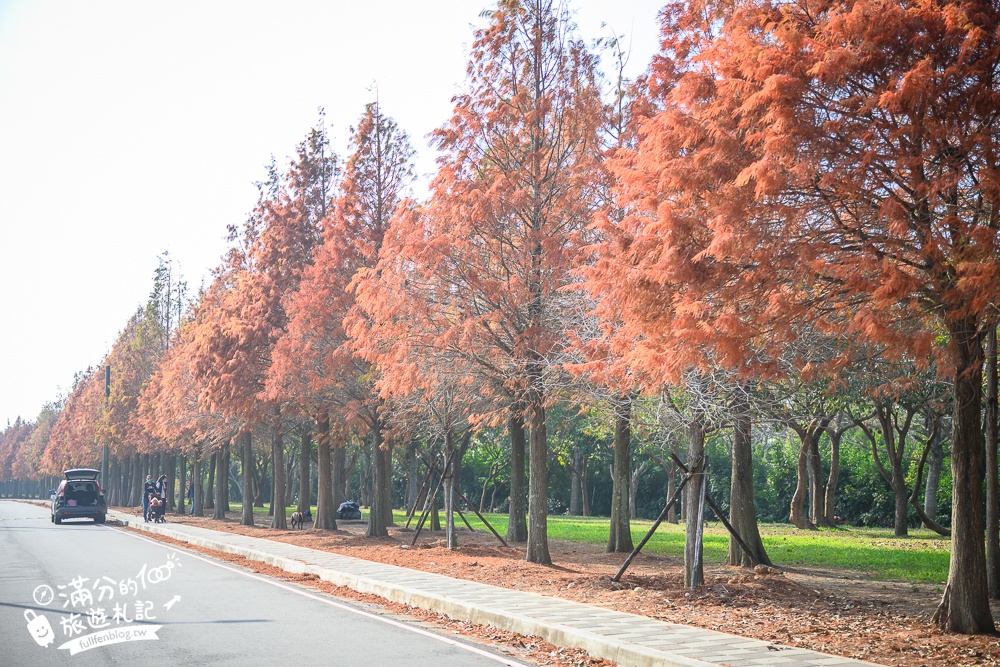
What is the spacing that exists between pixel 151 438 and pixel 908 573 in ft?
153

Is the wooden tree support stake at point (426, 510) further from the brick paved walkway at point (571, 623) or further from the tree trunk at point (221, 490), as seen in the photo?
the tree trunk at point (221, 490)

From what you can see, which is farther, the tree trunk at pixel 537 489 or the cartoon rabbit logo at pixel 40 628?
the tree trunk at pixel 537 489

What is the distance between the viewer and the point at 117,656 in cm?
941

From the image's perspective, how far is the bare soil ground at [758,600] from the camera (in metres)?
9.70

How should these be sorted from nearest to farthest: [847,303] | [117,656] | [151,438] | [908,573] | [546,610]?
[117,656], [847,303], [546,610], [908,573], [151,438]

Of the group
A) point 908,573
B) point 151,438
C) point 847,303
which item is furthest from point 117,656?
point 151,438

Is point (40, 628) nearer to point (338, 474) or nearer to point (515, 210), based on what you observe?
point (515, 210)

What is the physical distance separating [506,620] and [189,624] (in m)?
4.02

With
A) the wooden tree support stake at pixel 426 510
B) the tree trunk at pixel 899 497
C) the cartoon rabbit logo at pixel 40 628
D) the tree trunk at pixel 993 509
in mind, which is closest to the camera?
the cartoon rabbit logo at pixel 40 628

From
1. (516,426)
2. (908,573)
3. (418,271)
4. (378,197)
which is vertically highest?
(378,197)

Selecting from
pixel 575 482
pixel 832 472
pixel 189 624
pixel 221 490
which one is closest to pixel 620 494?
pixel 189 624

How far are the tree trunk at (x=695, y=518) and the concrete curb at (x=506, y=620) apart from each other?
12.5 feet

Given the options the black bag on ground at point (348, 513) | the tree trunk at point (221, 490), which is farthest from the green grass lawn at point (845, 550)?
the tree trunk at point (221, 490)

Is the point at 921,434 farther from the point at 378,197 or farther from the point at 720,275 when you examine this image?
the point at 720,275
